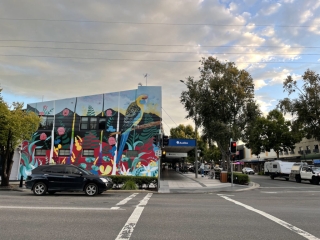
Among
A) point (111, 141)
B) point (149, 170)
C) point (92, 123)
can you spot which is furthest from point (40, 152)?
point (149, 170)

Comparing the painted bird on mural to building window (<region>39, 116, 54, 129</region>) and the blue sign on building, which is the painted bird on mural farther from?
building window (<region>39, 116, 54, 129</region>)

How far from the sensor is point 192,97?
31.4 meters

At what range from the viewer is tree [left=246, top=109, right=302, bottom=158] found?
54.0 metres

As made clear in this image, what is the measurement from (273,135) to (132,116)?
3496 centimetres

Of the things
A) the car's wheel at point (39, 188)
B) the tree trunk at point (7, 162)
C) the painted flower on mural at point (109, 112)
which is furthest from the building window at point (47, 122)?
the car's wheel at point (39, 188)

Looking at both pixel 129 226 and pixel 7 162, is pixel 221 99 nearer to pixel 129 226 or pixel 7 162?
pixel 7 162

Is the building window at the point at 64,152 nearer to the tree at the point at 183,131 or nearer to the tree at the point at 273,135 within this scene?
the tree at the point at 273,135

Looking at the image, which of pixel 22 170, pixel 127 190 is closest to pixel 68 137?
pixel 22 170

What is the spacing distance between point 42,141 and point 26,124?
796cm

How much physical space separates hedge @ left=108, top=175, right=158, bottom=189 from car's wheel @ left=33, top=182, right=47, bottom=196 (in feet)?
15.9

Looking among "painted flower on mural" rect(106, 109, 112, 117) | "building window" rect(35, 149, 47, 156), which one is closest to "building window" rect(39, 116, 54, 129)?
"building window" rect(35, 149, 47, 156)

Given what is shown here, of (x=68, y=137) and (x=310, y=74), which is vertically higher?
(x=310, y=74)

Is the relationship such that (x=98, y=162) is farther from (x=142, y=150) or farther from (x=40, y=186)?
(x=40, y=186)

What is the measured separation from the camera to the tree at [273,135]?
177 ft
